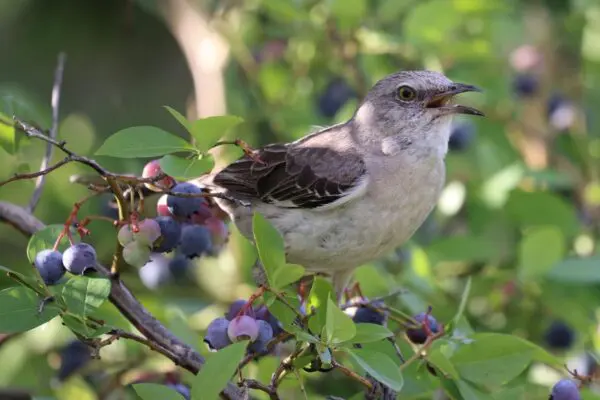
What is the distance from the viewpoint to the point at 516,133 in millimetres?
5742

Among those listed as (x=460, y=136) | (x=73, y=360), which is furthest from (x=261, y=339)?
(x=460, y=136)

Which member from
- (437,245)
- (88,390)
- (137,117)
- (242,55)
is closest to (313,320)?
(88,390)

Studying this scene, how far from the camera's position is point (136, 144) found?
2.69m

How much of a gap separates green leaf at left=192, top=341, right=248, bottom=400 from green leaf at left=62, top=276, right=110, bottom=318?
366mm

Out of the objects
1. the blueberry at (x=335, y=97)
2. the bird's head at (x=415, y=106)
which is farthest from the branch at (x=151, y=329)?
the blueberry at (x=335, y=97)

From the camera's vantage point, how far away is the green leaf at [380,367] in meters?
2.60

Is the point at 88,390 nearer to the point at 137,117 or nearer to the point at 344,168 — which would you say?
the point at 344,168

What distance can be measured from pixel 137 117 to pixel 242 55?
178cm

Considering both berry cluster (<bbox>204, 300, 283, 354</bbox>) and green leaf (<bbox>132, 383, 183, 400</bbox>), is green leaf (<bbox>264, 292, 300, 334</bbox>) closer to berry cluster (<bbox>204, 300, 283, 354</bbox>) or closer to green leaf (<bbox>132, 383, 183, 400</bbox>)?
berry cluster (<bbox>204, 300, 283, 354</bbox>)

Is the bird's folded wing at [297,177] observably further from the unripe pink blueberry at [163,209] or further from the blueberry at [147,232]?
the blueberry at [147,232]

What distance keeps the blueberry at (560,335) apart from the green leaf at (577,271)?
0.89 ft

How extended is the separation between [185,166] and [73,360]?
4.48 feet

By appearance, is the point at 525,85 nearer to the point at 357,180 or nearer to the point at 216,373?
the point at 357,180

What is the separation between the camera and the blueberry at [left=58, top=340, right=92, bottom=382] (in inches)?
150
